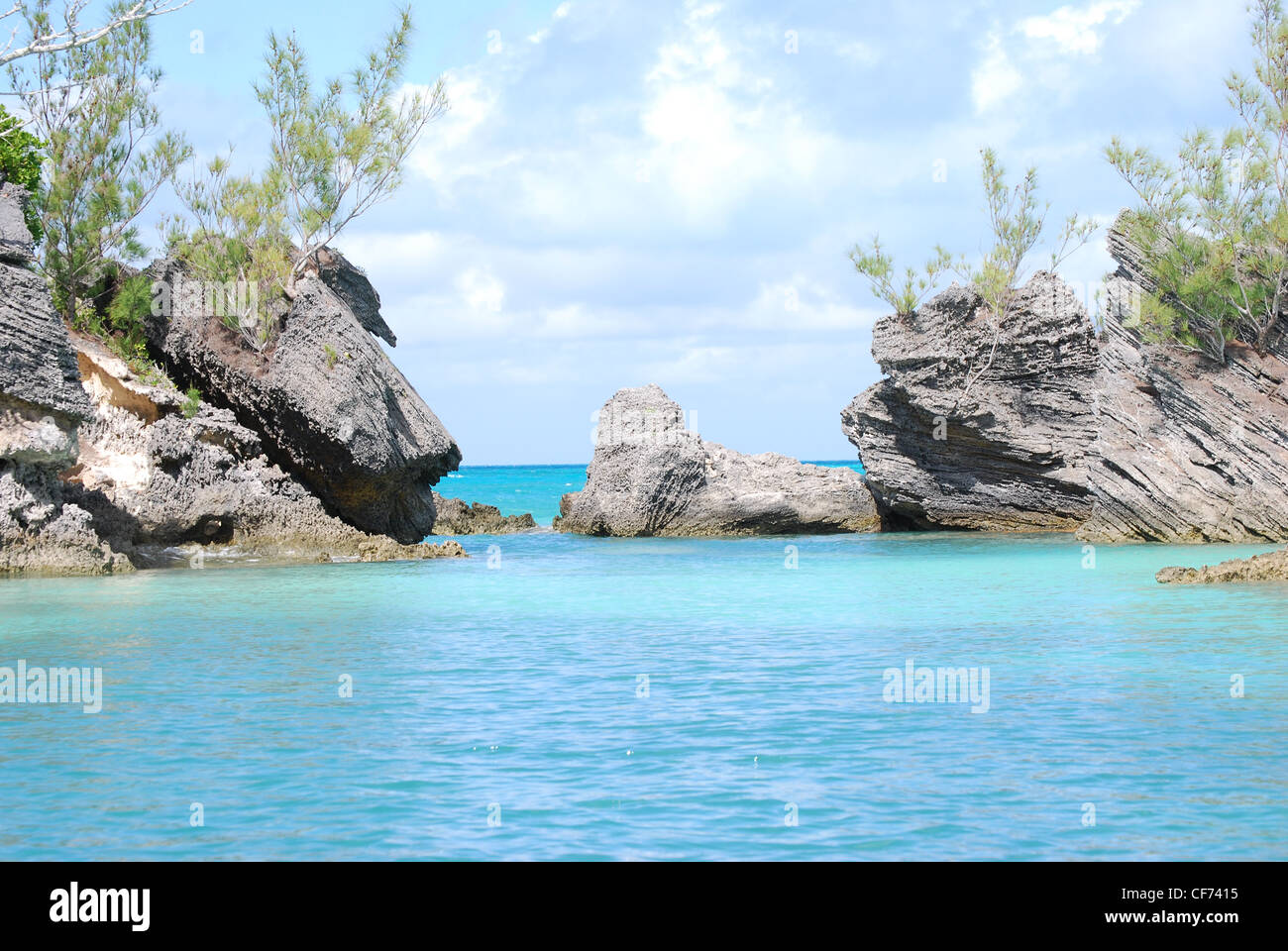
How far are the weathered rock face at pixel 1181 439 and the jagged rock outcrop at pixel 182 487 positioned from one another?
15045 mm

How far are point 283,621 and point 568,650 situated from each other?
430 centimetres

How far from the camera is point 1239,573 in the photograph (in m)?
17.7

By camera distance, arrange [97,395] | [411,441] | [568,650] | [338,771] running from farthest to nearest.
Result: [411,441] < [97,395] < [568,650] < [338,771]

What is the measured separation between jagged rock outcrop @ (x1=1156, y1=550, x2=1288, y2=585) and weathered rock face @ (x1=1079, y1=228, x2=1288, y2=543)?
6.16 meters

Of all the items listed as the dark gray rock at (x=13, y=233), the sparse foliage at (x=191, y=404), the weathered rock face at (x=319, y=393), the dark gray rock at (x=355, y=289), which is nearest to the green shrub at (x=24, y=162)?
the dark gray rock at (x=13, y=233)

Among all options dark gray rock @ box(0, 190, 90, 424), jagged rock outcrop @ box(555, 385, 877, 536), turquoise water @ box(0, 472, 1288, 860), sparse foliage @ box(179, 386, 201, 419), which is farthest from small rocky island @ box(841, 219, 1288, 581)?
dark gray rock @ box(0, 190, 90, 424)

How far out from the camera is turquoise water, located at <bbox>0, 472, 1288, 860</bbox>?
21.0 feet

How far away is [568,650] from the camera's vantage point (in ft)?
41.2

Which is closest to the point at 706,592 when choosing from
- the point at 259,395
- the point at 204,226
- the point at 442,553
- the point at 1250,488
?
the point at 442,553

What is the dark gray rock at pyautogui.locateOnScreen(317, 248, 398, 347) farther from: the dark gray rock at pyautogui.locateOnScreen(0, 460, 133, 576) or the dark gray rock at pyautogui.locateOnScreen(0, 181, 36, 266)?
the dark gray rock at pyautogui.locateOnScreen(0, 460, 133, 576)

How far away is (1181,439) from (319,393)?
17264 millimetres

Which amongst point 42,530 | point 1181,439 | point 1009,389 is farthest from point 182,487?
point 1181,439

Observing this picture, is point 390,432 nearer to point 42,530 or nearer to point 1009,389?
point 42,530
